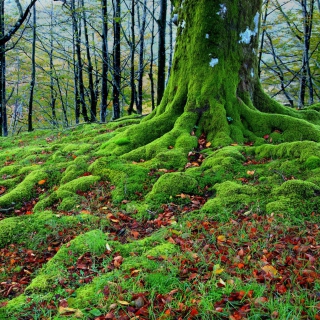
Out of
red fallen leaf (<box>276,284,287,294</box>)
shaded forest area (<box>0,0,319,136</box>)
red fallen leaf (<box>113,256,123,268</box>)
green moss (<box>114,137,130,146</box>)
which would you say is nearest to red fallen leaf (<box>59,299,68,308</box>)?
red fallen leaf (<box>113,256,123,268</box>)

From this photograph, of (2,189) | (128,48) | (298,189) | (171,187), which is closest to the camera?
(298,189)

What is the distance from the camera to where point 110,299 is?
9.21ft

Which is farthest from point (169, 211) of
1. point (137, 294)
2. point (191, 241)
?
point (137, 294)

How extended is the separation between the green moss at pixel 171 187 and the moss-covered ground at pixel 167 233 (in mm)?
19

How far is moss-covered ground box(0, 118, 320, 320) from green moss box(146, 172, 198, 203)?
0.02m

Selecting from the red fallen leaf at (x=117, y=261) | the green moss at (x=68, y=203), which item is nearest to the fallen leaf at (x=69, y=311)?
the red fallen leaf at (x=117, y=261)

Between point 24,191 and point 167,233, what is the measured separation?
352cm

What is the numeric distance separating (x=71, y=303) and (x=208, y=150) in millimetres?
4087

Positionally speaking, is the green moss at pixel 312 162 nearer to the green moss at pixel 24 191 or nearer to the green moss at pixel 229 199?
the green moss at pixel 229 199

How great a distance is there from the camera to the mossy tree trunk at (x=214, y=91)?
6398mm

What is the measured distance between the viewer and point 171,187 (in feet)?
16.6

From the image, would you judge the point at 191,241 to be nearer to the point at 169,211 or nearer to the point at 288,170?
the point at 169,211

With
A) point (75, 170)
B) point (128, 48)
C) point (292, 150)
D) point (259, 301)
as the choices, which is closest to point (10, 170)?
point (75, 170)

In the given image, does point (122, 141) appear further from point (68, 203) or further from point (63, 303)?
point (63, 303)
